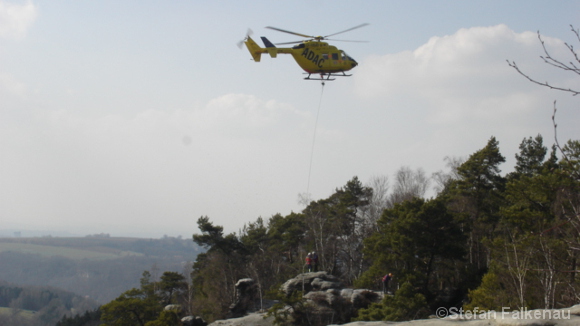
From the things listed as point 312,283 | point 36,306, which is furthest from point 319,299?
point 36,306

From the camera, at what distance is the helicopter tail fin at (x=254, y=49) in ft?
81.1

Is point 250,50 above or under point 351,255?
above

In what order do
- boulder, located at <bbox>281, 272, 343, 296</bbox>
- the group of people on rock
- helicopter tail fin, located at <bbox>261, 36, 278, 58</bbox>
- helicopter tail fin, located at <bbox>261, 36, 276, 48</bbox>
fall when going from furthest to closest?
boulder, located at <bbox>281, 272, 343, 296</bbox>, the group of people on rock, helicopter tail fin, located at <bbox>261, 36, 276, 48</bbox>, helicopter tail fin, located at <bbox>261, 36, 278, 58</bbox>

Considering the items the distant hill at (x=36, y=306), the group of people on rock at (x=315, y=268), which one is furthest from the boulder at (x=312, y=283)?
the distant hill at (x=36, y=306)

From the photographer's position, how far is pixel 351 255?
44.1 meters

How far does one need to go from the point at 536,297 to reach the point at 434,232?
402 inches

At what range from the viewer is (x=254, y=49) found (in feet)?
81.3

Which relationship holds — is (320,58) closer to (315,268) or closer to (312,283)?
(312,283)

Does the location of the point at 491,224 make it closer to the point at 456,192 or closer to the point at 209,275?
the point at 456,192

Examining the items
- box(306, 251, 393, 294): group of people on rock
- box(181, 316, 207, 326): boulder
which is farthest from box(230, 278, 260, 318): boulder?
box(306, 251, 393, 294): group of people on rock

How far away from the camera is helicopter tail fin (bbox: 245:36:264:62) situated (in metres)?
24.7

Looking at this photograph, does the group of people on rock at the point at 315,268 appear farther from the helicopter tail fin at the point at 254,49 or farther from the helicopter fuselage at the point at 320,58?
the helicopter tail fin at the point at 254,49

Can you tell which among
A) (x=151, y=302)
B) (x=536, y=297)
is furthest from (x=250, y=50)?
(x=151, y=302)

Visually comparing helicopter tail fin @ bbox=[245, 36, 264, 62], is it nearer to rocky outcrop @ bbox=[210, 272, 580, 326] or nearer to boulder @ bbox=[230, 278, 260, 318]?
rocky outcrop @ bbox=[210, 272, 580, 326]
